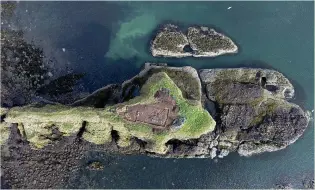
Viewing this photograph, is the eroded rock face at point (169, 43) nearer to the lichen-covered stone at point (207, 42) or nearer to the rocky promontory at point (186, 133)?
the lichen-covered stone at point (207, 42)

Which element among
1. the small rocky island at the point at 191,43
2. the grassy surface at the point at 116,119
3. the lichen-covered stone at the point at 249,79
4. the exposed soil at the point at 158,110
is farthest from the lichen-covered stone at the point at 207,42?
the exposed soil at the point at 158,110

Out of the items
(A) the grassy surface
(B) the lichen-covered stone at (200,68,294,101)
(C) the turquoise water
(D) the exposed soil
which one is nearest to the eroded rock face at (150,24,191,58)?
(C) the turquoise water

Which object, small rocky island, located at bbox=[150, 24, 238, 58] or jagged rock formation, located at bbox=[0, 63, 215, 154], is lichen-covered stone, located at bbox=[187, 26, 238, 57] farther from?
jagged rock formation, located at bbox=[0, 63, 215, 154]

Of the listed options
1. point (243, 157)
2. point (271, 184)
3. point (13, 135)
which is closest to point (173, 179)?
point (243, 157)

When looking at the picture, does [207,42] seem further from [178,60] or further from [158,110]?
[158,110]

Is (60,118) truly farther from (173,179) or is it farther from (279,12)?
(279,12)

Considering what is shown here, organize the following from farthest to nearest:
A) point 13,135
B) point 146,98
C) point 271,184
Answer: point 271,184, point 13,135, point 146,98
